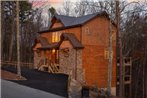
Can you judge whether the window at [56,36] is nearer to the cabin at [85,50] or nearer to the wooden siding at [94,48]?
the cabin at [85,50]

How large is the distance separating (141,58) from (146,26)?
4871mm

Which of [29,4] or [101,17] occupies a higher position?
[29,4]

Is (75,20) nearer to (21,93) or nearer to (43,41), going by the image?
(43,41)

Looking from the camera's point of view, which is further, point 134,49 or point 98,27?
point 134,49

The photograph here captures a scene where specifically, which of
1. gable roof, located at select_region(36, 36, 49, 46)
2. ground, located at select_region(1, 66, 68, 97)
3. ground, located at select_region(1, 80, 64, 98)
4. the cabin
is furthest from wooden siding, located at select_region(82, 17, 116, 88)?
ground, located at select_region(1, 80, 64, 98)

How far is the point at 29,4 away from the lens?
170ft

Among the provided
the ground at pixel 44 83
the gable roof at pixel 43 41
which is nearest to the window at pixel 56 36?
the gable roof at pixel 43 41

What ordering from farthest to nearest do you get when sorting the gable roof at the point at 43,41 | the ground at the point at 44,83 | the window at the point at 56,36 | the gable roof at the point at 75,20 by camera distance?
the gable roof at the point at 43,41, the window at the point at 56,36, the gable roof at the point at 75,20, the ground at the point at 44,83

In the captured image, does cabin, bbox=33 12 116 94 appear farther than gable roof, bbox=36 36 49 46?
No

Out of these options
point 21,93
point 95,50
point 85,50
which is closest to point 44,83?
point 21,93

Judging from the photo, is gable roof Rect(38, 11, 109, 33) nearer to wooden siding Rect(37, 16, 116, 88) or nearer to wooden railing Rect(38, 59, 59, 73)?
wooden siding Rect(37, 16, 116, 88)

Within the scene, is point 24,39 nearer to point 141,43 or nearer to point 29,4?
point 29,4

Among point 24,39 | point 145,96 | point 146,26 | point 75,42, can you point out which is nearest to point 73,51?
point 75,42

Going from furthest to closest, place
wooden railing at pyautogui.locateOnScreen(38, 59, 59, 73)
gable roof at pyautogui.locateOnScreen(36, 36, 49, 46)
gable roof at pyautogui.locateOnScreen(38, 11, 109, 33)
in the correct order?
gable roof at pyautogui.locateOnScreen(36, 36, 49, 46)
wooden railing at pyautogui.locateOnScreen(38, 59, 59, 73)
gable roof at pyautogui.locateOnScreen(38, 11, 109, 33)
